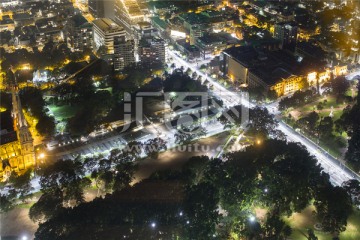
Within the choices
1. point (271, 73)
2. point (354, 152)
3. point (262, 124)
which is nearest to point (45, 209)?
point (262, 124)

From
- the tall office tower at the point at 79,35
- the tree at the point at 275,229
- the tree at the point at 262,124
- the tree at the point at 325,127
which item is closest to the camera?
the tree at the point at 275,229

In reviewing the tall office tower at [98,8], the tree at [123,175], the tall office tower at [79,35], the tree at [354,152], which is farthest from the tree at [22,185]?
the tall office tower at [98,8]

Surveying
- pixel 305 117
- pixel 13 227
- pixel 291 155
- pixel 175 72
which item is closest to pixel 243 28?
pixel 175 72

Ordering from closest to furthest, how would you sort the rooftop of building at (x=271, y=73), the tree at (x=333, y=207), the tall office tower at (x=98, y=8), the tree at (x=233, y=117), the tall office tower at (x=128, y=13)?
the tree at (x=333, y=207) → the tree at (x=233, y=117) → the rooftop of building at (x=271, y=73) → the tall office tower at (x=128, y=13) → the tall office tower at (x=98, y=8)

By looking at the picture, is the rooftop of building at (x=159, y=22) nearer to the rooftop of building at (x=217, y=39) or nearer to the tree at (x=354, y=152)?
the rooftop of building at (x=217, y=39)

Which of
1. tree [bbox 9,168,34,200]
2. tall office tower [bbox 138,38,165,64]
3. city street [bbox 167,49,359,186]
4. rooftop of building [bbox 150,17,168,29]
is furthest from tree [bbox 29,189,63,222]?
rooftop of building [bbox 150,17,168,29]
